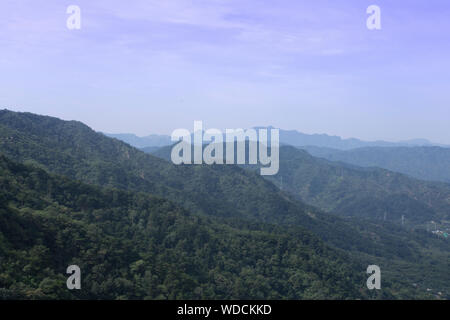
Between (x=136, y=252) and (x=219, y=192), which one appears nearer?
(x=136, y=252)

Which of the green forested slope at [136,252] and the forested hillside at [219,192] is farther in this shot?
the forested hillside at [219,192]

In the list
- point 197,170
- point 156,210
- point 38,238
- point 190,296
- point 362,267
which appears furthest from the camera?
point 197,170

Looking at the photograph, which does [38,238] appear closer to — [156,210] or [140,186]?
[156,210]

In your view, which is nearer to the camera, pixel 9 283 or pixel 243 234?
pixel 9 283

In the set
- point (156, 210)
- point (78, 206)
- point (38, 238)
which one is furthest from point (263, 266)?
point (38, 238)

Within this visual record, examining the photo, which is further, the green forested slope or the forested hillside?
the forested hillside

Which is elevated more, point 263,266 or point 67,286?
point 67,286

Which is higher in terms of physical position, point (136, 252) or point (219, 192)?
point (136, 252)

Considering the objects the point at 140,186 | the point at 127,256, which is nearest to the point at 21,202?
the point at 127,256
